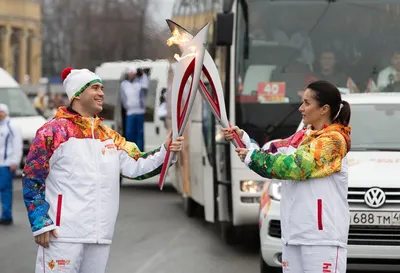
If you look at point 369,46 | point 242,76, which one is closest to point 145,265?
point 242,76

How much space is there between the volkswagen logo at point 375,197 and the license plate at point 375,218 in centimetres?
7

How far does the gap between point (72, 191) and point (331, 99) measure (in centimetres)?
146

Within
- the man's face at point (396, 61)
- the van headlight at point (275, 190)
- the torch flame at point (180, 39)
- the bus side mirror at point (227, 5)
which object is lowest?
the van headlight at point (275, 190)

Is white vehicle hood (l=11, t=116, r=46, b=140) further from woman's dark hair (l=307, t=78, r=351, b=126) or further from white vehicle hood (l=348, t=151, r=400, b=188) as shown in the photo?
woman's dark hair (l=307, t=78, r=351, b=126)

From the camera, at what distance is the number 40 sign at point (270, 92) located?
12.1 meters

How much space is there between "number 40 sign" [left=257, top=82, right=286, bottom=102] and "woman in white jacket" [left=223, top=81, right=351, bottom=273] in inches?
238

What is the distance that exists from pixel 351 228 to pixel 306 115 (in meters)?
3.26

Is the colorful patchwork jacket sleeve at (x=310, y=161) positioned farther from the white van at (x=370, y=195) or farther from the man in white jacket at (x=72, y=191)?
the white van at (x=370, y=195)

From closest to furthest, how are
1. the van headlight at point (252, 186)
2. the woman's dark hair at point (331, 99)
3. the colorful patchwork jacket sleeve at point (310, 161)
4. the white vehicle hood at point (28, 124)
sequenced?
the colorful patchwork jacket sleeve at point (310, 161) < the woman's dark hair at point (331, 99) < the van headlight at point (252, 186) < the white vehicle hood at point (28, 124)

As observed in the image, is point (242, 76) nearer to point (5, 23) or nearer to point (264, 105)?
point (264, 105)

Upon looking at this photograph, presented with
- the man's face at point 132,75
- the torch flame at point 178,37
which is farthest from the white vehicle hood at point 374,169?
the man's face at point 132,75

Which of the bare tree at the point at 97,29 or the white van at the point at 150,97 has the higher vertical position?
the bare tree at the point at 97,29

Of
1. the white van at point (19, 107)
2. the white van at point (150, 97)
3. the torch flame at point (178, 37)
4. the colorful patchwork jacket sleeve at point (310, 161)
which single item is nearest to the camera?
the colorful patchwork jacket sleeve at point (310, 161)

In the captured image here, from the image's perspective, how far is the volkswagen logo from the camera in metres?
9.04
